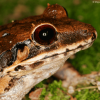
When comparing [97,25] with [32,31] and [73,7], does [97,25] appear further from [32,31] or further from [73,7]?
[32,31]

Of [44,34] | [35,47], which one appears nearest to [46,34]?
[44,34]

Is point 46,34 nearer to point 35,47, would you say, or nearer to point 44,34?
point 44,34

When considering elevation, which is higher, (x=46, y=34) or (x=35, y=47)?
(x=46, y=34)

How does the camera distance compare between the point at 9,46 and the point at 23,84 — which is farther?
Answer: the point at 23,84

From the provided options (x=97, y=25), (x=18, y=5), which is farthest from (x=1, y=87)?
(x=18, y=5)
